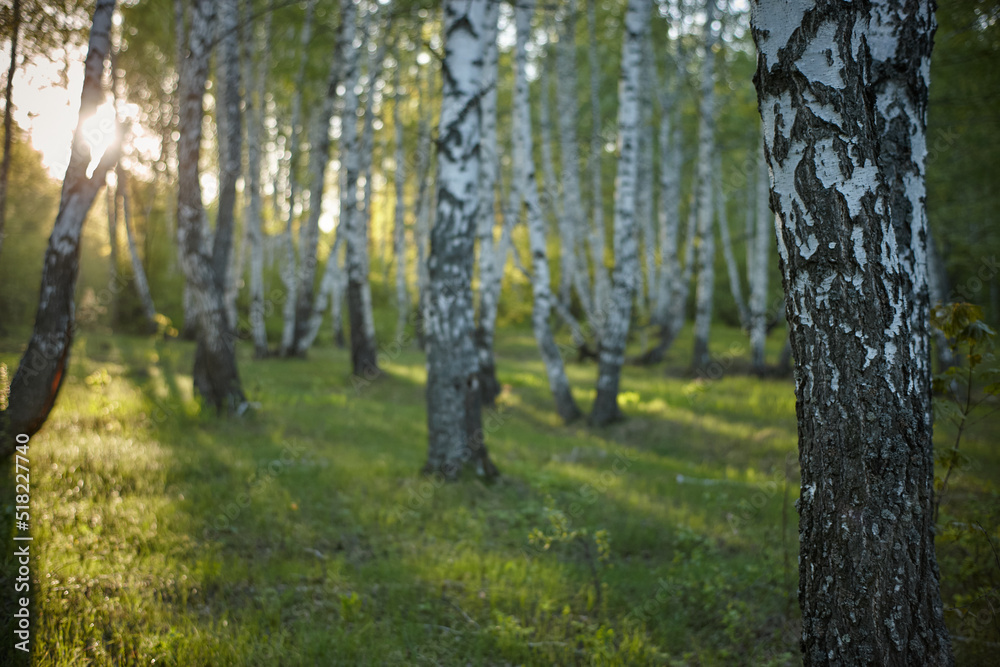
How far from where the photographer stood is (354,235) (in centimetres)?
1199

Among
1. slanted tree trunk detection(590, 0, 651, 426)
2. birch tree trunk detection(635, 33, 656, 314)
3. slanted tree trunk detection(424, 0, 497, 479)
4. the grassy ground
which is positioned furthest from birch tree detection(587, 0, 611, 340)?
slanted tree trunk detection(424, 0, 497, 479)

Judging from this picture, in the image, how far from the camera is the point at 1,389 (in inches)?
178

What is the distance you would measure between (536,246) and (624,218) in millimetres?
1623

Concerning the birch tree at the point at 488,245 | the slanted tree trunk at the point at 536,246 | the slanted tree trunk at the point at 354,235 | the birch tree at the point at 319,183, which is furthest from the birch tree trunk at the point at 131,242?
the slanted tree trunk at the point at 536,246

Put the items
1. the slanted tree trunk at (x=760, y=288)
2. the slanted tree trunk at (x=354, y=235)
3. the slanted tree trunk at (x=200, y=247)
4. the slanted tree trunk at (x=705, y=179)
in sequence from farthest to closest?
the slanted tree trunk at (x=760, y=288) → the slanted tree trunk at (x=705, y=179) → the slanted tree trunk at (x=354, y=235) → the slanted tree trunk at (x=200, y=247)

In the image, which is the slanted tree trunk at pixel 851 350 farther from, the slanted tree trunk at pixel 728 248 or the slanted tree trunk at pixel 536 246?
the slanted tree trunk at pixel 728 248

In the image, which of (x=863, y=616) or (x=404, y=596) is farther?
(x=404, y=596)

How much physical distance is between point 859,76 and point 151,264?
23.6 m

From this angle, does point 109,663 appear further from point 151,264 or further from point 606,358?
point 151,264

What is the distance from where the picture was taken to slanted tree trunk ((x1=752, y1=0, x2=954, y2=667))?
2.12 metres

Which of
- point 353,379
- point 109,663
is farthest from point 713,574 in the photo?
point 353,379

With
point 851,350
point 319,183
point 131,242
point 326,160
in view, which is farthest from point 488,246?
point 131,242

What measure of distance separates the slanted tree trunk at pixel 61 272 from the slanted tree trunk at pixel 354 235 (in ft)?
23.0

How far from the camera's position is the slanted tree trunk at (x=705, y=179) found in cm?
1183
